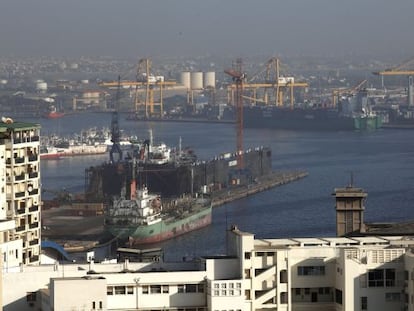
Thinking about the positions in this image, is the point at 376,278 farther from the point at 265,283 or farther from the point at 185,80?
the point at 185,80

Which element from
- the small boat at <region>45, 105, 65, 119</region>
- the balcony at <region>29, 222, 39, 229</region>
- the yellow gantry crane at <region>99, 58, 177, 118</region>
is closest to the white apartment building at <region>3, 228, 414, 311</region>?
the balcony at <region>29, 222, 39, 229</region>

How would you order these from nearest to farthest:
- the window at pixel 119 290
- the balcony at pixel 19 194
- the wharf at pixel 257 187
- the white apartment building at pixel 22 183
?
the window at pixel 119 290, the white apartment building at pixel 22 183, the balcony at pixel 19 194, the wharf at pixel 257 187

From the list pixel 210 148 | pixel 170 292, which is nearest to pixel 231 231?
pixel 170 292

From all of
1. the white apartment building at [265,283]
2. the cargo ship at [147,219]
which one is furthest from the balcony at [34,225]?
the cargo ship at [147,219]

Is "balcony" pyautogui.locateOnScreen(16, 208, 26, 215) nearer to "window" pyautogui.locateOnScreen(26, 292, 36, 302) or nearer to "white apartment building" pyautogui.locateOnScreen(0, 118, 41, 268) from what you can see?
"white apartment building" pyautogui.locateOnScreen(0, 118, 41, 268)

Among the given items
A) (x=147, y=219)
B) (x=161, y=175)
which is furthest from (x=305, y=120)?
(x=147, y=219)

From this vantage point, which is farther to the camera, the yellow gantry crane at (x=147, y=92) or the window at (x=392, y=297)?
the yellow gantry crane at (x=147, y=92)

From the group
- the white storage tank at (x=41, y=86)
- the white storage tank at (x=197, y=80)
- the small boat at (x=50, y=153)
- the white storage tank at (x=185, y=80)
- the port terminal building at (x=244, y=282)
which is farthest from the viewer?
the white storage tank at (x=185, y=80)

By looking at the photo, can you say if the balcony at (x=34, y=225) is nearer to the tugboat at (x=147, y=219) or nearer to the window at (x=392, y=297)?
the window at (x=392, y=297)
